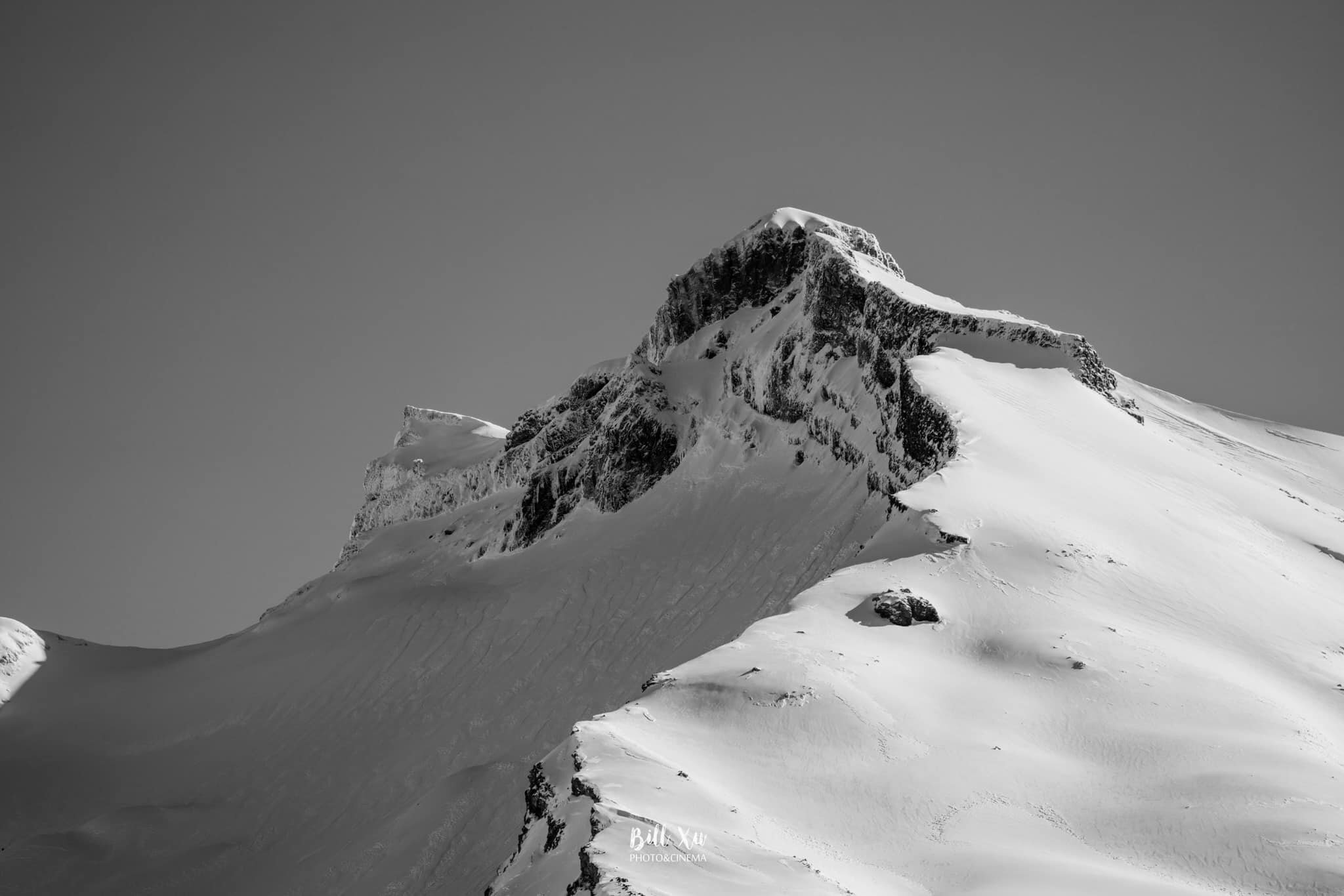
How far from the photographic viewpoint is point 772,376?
265 feet

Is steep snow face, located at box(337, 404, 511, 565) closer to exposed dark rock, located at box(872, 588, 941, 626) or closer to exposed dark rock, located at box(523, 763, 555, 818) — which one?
exposed dark rock, located at box(872, 588, 941, 626)

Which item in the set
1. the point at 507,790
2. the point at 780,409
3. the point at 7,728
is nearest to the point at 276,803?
the point at 507,790

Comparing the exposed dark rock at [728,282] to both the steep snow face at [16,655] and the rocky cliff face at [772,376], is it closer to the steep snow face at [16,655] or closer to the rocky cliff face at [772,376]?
the rocky cliff face at [772,376]

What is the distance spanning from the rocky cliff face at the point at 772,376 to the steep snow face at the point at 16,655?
114 ft

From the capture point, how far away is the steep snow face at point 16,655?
94375mm

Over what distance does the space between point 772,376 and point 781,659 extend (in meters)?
42.7

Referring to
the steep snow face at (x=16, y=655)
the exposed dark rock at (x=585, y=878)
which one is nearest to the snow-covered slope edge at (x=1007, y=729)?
the exposed dark rock at (x=585, y=878)

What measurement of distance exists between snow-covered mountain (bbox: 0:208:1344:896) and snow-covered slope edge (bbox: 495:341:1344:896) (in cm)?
12

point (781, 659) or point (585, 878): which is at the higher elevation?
point (781, 659)

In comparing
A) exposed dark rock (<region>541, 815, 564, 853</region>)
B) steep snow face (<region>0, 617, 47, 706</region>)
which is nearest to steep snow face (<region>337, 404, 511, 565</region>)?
steep snow face (<region>0, 617, 47, 706</region>)

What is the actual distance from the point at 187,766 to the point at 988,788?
63433 mm

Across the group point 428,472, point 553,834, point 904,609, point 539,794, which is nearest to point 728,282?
point 428,472

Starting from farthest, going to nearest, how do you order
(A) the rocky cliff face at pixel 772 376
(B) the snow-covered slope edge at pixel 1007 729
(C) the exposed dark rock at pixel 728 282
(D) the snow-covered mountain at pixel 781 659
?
(C) the exposed dark rock at pixel 728 282 → (A) the rocky cliff face at pixel 772 376 → (D) the snow-covered mountain at pixel 781 659 → (B) the snow-covered slope edge at pixel 1007 729

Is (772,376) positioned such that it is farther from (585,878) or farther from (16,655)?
(16,655)
